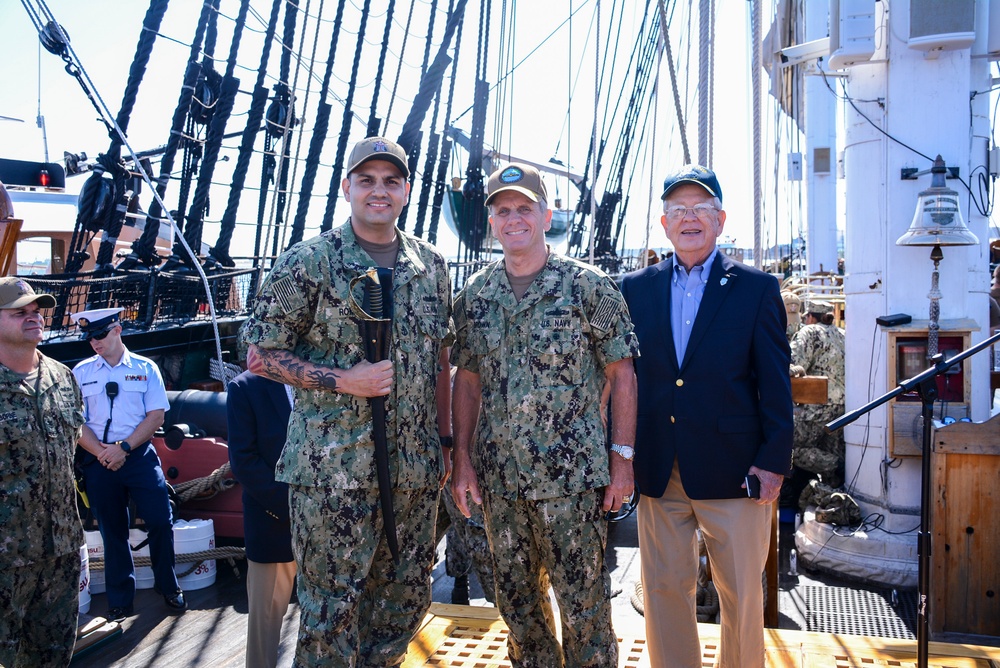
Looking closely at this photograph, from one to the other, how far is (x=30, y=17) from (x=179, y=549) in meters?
4.75

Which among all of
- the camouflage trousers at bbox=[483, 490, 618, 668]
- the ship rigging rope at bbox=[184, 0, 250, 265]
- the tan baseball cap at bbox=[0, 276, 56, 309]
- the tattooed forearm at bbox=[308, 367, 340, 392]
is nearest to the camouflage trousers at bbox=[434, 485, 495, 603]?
the camouflage trousers at bbox=[483, 490, 618, 668]

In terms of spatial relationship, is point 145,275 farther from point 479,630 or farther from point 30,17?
point 479,630

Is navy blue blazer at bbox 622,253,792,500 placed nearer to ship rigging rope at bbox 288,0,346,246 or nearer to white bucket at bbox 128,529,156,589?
white bucket at bbox 128,529,156,589

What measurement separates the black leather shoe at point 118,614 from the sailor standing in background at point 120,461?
0.04 ft

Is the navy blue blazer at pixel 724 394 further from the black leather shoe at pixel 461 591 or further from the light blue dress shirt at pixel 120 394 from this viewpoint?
the light blue dress shirt at pixel 120 394

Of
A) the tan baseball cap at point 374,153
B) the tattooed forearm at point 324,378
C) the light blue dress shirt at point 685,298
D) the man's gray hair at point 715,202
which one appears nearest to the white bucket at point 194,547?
the tattooed forearm at point 324,378

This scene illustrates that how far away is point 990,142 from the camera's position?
529 centimetres

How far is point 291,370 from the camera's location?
96.2 inches

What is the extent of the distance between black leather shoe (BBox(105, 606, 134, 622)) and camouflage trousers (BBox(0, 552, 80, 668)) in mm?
1115

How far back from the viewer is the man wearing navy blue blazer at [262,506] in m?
3.28

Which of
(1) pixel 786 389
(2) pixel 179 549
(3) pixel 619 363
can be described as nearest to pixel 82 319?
(2) pixel 179 549

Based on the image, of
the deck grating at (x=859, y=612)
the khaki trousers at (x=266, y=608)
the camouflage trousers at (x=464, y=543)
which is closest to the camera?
the khaki trousers at (x=266, y=608)

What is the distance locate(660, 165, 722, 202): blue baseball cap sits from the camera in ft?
9.07

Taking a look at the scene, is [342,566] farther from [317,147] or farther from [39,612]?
[317,147]
